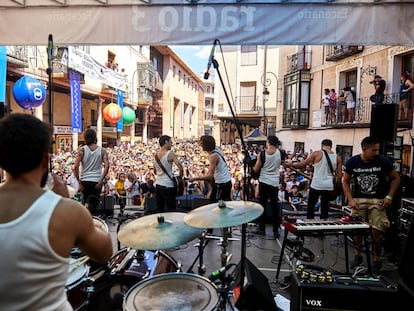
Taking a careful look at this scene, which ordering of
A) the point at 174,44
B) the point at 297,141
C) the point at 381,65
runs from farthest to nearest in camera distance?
1. the point at 297,141
2. the point at 381,65
3. the point at 174,44

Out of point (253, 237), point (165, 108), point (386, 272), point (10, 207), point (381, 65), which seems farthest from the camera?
point (165, 108)

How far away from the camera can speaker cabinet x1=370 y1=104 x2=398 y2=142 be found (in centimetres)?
501

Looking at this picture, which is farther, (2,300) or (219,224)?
(219,224)

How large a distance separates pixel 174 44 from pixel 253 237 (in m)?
3.19

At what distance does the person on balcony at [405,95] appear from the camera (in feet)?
30.1

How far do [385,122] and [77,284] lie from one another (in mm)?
4749

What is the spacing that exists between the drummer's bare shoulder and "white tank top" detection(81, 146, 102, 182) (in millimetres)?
4397

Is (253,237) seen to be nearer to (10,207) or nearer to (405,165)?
(10,207)

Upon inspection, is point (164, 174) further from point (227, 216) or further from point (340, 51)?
point (340, 51)

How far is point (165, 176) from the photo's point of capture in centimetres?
530

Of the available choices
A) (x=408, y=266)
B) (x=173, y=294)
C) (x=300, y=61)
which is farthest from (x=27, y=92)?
(x=300, y=61)

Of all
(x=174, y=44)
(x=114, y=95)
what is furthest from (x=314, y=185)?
(x=114, y=95)

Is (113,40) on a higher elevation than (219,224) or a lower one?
higher

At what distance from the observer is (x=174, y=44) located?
14.3 ft
